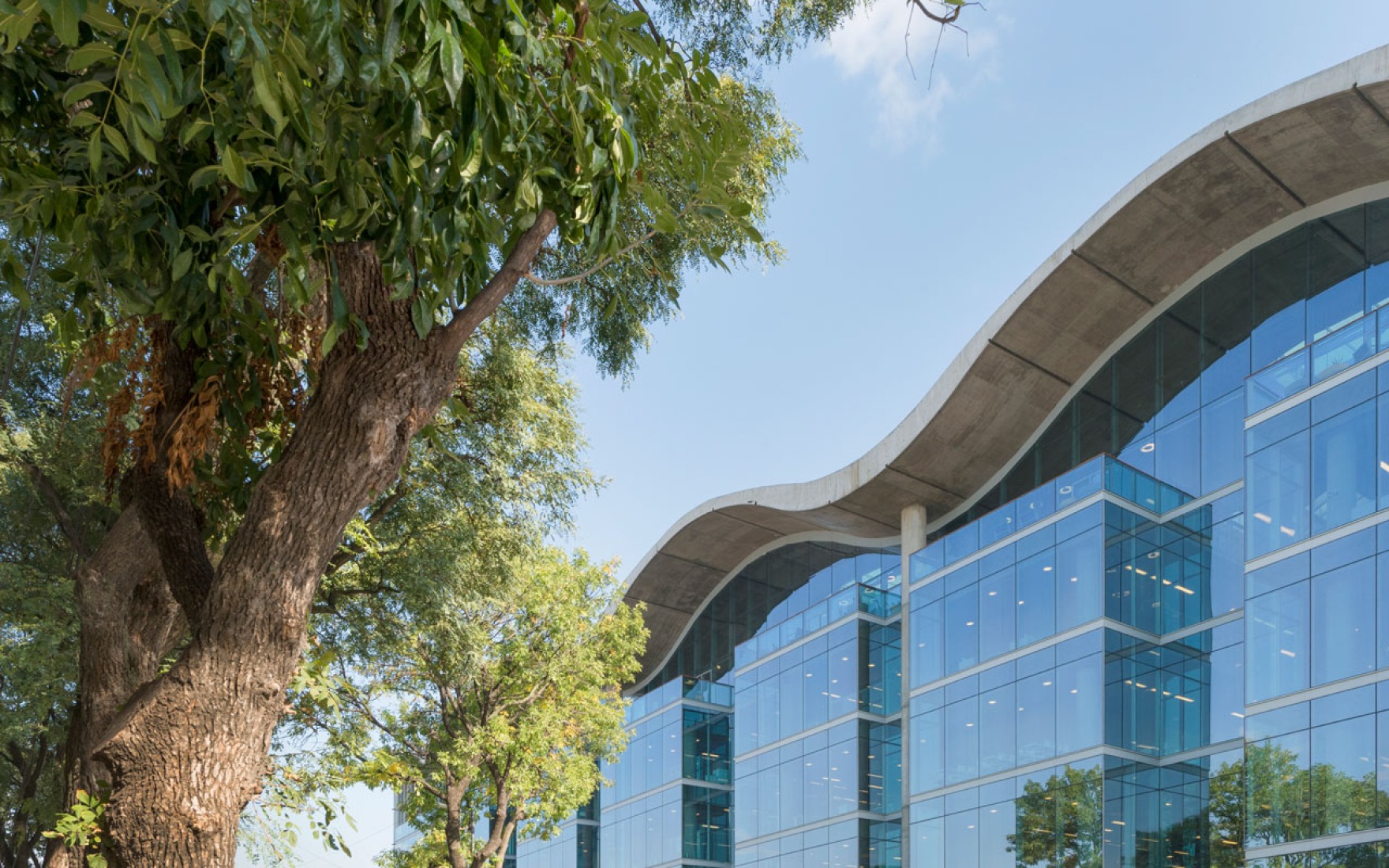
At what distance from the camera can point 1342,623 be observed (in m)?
20.3

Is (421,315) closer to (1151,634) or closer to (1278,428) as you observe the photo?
(1278,428)

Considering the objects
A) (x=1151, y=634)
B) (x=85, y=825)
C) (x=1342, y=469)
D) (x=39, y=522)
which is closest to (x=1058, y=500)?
(x=1151, y=634)

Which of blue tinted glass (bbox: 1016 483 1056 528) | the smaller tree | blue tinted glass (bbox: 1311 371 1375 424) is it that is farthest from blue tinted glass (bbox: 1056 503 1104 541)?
the smaller tree

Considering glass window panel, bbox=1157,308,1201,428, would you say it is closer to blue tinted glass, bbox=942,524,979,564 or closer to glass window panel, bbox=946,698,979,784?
blue tinted glass, bbox=942,524,979,564

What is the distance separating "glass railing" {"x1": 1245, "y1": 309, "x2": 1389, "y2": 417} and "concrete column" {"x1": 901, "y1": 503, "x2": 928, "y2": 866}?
11.0 metres

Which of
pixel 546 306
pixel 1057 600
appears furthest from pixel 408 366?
pixel 1057 600

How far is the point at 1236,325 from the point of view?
86.7 feet

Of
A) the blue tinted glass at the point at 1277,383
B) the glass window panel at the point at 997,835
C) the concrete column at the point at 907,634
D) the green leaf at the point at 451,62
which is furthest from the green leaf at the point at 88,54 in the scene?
the concrete column at the point at 907,634

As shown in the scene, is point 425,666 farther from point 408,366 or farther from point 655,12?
point 408,366

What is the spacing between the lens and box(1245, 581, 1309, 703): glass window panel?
2083 cm

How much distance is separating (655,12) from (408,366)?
5.61 metres

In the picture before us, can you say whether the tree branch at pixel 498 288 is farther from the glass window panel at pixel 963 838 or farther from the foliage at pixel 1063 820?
the glass window panel at pixel 963 838

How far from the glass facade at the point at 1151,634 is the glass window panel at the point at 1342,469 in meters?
0.03

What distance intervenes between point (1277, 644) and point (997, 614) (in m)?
7.67
